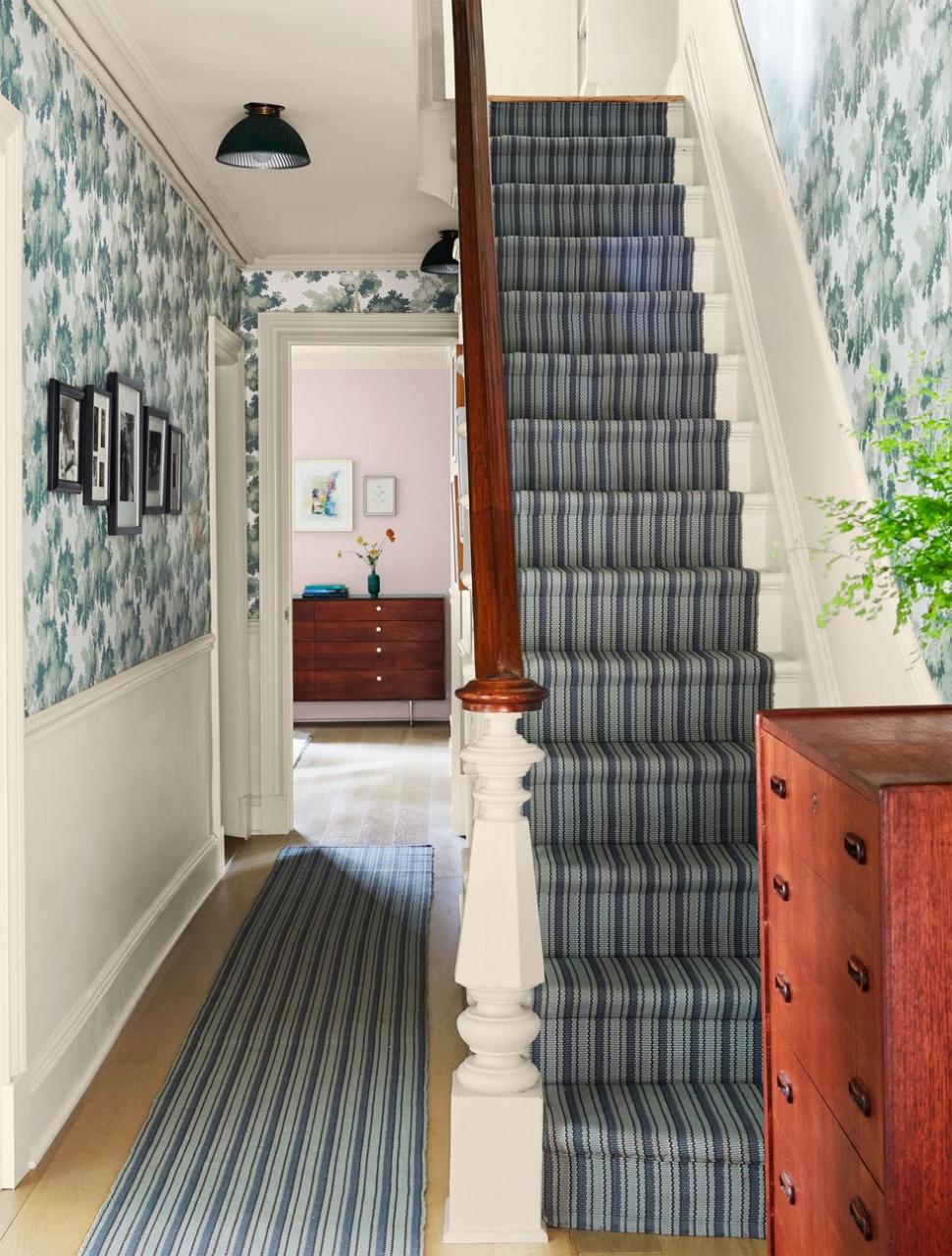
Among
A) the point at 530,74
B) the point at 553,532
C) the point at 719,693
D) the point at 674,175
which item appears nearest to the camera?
the point at 719,693

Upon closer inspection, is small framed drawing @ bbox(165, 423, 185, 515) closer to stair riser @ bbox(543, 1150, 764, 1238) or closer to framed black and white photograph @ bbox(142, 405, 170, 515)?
framed black and white photograph @ bbox(142, 405, 170, 515)

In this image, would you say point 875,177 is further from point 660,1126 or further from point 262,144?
point 660,1126

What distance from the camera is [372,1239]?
2.26 meters

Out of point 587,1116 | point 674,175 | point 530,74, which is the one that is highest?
point 530,74

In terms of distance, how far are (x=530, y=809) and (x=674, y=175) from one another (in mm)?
2512

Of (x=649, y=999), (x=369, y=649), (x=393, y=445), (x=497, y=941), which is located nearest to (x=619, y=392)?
(x=649, y=999)

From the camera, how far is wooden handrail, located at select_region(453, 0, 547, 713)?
2.14 meters

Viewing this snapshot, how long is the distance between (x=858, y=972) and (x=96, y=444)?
2.49 metres

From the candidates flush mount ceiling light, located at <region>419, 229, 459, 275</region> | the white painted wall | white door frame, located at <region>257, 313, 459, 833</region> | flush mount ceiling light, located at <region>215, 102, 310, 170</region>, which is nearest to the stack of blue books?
white door frame, located at <region>257, 313, 459, 833</region>

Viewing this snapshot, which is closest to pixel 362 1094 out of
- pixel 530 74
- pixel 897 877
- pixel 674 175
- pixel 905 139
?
pixel 897 877

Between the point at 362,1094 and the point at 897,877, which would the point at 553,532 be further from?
the point at 897,877

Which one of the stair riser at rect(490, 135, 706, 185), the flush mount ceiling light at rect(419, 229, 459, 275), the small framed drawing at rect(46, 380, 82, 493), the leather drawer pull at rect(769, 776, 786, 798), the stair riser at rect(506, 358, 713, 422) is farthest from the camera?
the flush mount ceiling light at rect(419, 229, 459, 275)

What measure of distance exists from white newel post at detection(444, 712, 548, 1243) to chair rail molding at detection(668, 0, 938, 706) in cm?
81

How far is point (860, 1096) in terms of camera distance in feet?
3.84
